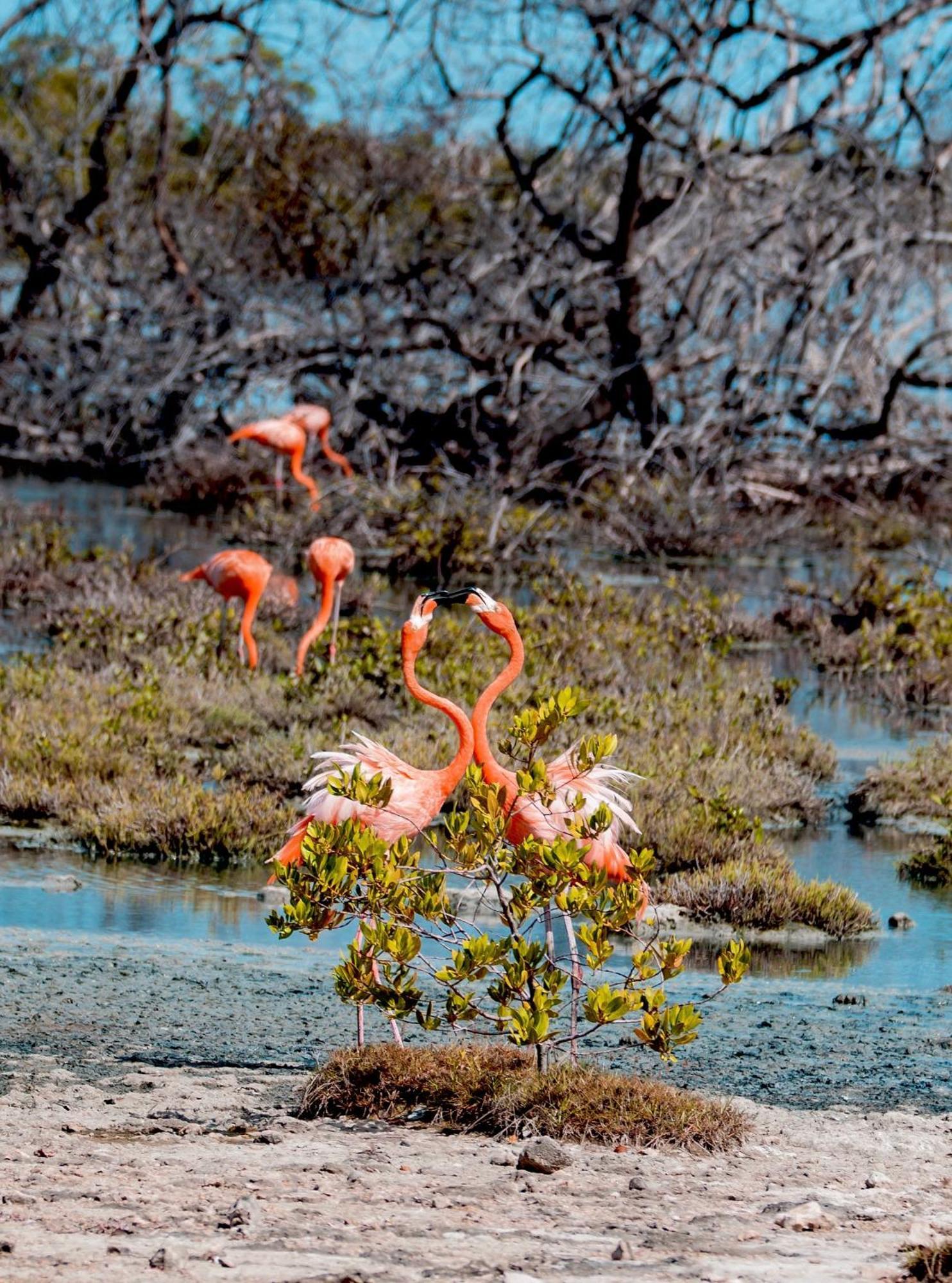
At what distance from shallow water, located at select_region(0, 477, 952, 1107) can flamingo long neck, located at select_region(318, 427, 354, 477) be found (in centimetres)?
863

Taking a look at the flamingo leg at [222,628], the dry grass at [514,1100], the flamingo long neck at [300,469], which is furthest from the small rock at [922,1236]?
the flamingo long neck at [300,469]

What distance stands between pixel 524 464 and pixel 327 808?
12923 millimetres

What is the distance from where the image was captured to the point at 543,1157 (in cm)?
468

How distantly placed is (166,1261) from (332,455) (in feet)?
52.3

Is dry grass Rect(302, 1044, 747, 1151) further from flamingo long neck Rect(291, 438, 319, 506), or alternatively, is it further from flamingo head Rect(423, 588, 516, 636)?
flamingo long neck Rect(291, 438, 319, 506)

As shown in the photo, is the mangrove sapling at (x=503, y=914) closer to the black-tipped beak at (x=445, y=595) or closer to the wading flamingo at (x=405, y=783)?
the wading flamingo at (x=405, y=783)

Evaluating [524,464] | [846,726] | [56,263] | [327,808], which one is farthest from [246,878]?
[56,263]

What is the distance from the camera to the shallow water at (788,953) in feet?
19.9

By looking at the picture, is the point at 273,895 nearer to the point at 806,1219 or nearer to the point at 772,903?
the point at 772,903

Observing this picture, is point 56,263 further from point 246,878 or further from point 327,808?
point 327,808

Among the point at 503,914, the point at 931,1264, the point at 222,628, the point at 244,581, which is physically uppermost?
the point at 244,581

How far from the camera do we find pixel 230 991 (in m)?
6.74

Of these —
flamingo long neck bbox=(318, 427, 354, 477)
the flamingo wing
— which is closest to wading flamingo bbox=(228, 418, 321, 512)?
flamingo long neck bbox=(318, 427, 354, 477)

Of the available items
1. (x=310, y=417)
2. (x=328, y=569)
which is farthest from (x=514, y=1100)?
(x=310, y=417)
